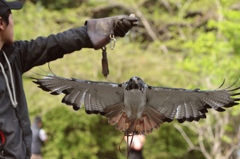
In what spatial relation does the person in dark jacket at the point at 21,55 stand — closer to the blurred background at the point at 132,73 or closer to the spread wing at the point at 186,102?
the spread wing at the point at 186,102

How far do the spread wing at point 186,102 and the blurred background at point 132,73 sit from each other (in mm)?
7881

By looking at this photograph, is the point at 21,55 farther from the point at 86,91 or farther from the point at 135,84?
the point at 135,84

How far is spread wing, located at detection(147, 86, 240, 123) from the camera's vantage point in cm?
315

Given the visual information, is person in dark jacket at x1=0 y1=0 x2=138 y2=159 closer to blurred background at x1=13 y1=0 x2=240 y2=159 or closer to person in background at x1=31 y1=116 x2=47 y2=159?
person in background at x1=31 y1=116 x2=47 y2=159

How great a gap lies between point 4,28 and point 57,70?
412 inches

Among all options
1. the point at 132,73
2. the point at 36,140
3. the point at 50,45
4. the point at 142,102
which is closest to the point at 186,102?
the point at 142,102

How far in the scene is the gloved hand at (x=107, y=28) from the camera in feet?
9.73

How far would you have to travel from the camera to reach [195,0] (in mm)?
14922

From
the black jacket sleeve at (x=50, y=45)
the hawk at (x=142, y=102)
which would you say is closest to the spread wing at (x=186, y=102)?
the hawk at (x=142, y=102)

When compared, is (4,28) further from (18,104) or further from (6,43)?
(18,104)

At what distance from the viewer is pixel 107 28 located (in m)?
3.03

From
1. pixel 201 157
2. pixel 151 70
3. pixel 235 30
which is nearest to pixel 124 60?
pixel 151 70

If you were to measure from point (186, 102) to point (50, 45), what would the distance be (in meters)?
0.90

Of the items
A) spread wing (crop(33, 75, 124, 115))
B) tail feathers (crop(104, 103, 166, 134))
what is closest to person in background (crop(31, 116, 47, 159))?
spread wing (crop(33, 75, 124, 115))
